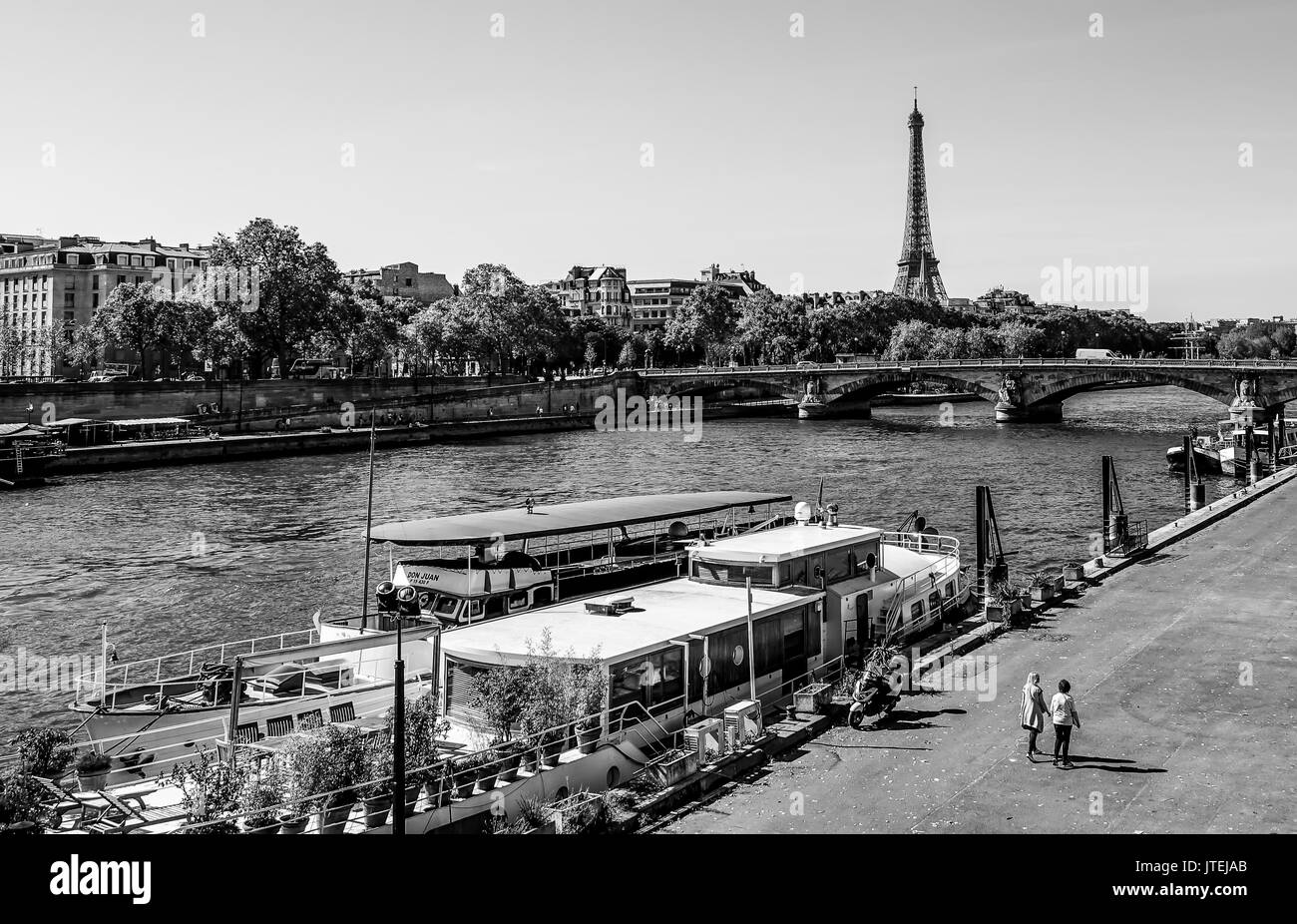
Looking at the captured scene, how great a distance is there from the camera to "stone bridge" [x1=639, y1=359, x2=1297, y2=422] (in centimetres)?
9119

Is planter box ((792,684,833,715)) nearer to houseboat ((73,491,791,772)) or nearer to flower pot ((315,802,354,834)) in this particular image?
houseboat ((73,491,791,772))

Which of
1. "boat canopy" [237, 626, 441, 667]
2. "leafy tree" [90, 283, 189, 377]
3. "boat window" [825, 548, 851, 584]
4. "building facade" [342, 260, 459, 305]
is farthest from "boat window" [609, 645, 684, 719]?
"building facade" [342, 260, 459, 305]

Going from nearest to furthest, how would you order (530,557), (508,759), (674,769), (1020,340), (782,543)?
(508,759)
(674,769)
(782,543)
(530,557)
(1020,340)

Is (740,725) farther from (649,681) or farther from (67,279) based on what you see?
(67,279)

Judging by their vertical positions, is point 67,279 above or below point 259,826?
above

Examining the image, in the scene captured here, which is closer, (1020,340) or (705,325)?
(705,325)

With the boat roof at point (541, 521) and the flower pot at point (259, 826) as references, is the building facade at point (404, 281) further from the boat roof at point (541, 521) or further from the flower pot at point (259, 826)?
the flower pot at point (259, 826)

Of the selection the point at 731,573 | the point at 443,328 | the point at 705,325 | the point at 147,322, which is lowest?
the point at 731,573

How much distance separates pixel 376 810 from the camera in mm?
13438

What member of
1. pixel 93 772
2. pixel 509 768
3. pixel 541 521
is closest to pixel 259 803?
pixel 509 768

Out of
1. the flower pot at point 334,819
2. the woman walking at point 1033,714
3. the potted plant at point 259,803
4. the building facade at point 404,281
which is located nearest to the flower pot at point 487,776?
the flower pot at point 334,819

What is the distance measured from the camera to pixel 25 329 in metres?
123

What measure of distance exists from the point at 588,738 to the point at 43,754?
23.6 feet

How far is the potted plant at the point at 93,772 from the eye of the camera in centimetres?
1623
